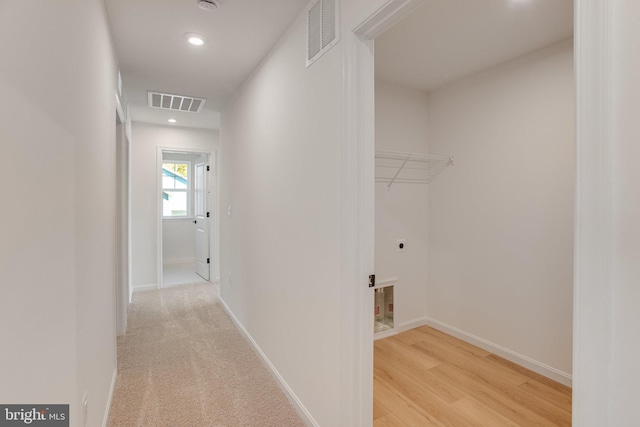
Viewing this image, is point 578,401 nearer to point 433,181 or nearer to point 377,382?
point 377,382

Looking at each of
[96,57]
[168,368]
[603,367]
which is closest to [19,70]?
[96,57]

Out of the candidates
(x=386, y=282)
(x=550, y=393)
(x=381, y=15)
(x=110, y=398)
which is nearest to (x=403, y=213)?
(x=386, y=282)

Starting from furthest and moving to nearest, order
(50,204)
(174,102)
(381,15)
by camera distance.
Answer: (174,102) < (381,15) < (50,204)

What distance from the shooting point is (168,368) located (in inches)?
105

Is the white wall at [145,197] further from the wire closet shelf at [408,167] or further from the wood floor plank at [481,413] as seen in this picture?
the wood floor plank at [481,413]

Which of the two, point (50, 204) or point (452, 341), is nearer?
point (50, 204)

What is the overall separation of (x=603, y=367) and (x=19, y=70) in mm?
1500

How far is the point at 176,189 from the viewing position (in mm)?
7348

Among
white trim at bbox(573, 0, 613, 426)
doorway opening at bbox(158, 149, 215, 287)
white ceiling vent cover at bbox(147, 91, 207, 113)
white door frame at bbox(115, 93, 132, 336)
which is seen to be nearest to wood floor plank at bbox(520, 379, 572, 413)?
white trim at bbox(573, 0, 613, 426)

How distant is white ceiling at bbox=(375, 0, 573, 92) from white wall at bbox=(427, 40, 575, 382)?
214 mm

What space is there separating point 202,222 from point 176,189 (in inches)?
82.9

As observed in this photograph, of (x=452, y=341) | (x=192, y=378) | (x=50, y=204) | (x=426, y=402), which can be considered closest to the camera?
(x=50, y=204)

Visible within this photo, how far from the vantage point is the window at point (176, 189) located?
7270 millimetres

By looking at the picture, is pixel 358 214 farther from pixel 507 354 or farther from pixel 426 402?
pixel 507 354
